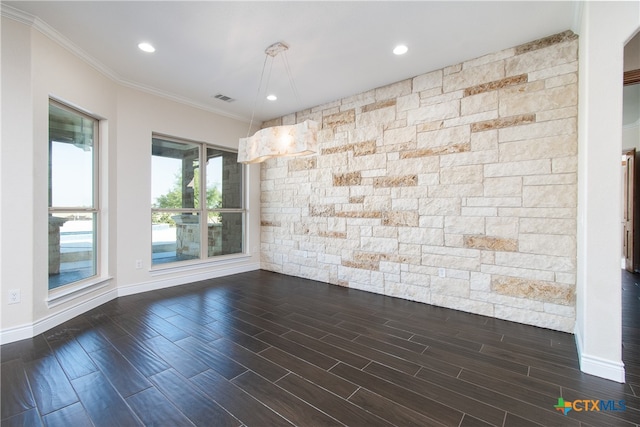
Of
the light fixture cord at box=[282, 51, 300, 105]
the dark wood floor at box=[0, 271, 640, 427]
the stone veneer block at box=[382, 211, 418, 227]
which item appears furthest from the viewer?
the stone veneer block at box=[382, 211, 418, 227]

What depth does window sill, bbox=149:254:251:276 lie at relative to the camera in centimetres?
415

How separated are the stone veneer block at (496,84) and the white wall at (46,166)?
12.5 feet

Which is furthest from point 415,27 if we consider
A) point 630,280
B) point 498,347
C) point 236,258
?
point 630,280

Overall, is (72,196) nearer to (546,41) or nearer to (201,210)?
(201,210)

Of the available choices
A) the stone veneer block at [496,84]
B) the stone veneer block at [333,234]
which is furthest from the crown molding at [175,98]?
the stone veneer block at [496,84]

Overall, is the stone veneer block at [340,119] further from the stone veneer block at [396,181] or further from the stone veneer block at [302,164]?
the stone veneer block at [396,181]

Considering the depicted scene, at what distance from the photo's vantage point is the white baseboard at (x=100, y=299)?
247 centimetres

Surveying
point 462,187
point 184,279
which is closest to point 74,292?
point 184,279

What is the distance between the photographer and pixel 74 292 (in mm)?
3016

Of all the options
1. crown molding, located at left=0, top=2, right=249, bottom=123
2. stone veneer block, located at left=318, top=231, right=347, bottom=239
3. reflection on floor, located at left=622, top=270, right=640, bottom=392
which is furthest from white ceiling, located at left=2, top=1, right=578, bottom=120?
reflection on floor, located at left=622, top=270, right=640, bottom=392

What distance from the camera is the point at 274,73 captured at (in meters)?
3.52

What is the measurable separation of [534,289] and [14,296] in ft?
15.7

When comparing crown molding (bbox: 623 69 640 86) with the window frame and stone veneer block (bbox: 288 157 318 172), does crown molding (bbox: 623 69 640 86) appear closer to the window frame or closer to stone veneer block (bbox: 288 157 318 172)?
stone veneer block (bbox: 288 157 318 172)

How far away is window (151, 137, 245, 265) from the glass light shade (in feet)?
7.23
